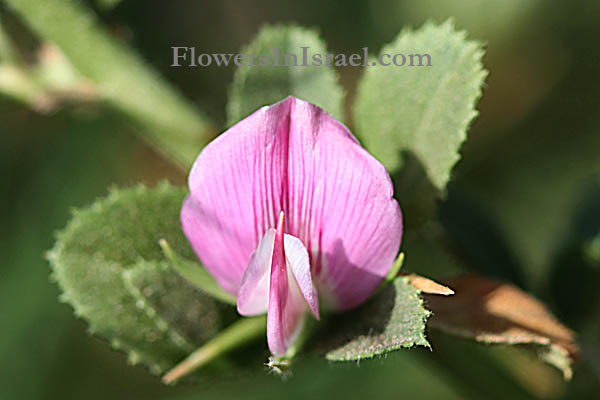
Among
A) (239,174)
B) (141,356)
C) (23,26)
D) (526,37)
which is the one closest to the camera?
(239,174)

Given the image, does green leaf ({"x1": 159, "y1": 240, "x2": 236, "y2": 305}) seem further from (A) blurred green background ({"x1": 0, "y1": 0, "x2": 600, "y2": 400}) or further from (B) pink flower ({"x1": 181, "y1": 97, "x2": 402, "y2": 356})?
(A) blurred green background ({"x1": 0, "y1": 0, "x2": 600, "y2": 400})

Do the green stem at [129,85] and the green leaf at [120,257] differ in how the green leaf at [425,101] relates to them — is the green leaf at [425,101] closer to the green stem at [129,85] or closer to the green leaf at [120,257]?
the green leaf at [120,257]

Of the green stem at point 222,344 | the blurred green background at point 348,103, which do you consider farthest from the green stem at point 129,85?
the green stem at point 222,344

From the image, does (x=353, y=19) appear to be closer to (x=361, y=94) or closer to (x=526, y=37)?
(x=526, y=37)

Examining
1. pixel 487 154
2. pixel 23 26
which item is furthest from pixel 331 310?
pixel 487 154

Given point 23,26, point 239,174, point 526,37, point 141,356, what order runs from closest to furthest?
1. point 239,174
2. point 141,356
3. point 23,26
4. point 526,37

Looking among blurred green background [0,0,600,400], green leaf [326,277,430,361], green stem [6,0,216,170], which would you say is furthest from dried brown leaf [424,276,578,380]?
blurred green background [0,0,600,400]

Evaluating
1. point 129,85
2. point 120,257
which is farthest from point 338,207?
point 129,85
